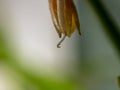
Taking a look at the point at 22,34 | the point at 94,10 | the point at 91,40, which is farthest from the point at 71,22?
the point at 91,40

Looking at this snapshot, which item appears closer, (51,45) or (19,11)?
(19,11)

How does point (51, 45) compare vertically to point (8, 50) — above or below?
below

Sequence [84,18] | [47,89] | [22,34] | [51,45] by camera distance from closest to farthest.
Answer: [47,89], [22,34], [84,18], [51,45]

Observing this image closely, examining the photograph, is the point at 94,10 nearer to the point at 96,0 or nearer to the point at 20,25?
the point at 96,0

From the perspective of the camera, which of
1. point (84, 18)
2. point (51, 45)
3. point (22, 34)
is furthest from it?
point (51, 45)

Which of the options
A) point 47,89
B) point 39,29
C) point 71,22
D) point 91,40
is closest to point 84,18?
point 91,40

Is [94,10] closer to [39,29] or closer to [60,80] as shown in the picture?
[60,80]
